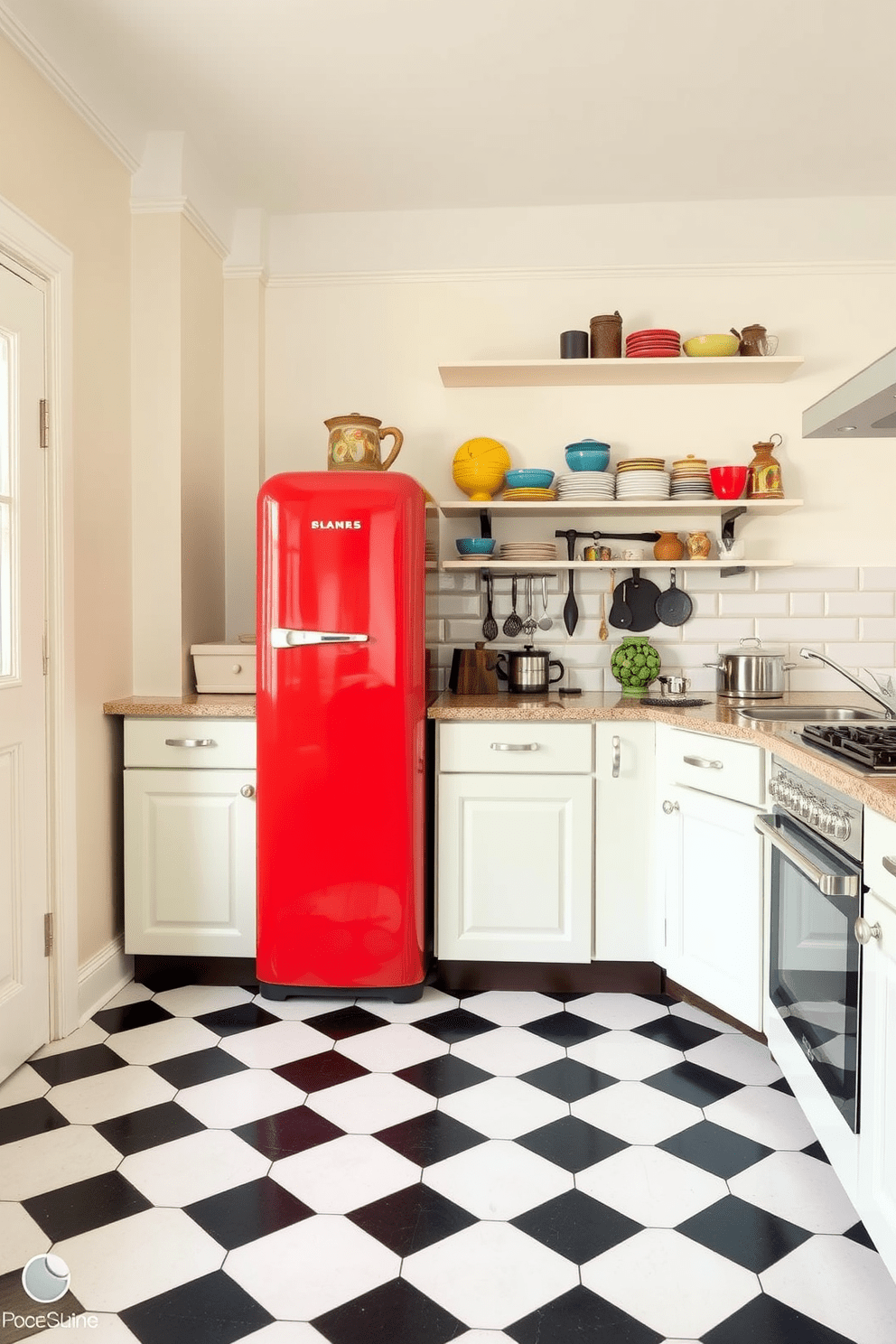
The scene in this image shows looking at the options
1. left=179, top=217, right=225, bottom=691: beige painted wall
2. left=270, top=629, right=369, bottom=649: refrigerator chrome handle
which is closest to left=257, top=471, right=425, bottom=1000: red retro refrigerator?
left=270, top=629, right=369, bottom=649: refrigerator chrome handle

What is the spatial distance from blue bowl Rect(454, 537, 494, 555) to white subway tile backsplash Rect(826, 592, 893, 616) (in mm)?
1217

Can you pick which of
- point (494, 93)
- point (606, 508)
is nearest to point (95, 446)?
point (494, 93)

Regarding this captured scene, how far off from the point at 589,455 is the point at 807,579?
893 millimetres

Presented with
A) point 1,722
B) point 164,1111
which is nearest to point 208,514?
point 1,722

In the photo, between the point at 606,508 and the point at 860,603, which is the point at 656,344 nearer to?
the point at 606,508

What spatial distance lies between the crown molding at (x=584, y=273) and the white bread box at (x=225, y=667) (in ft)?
4.66

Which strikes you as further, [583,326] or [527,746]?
[583,326]

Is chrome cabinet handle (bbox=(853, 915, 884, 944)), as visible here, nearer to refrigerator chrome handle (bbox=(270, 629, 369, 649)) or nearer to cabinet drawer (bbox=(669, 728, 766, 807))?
Result: cabinet drawer (bbox=(669, 728, 766, 807))

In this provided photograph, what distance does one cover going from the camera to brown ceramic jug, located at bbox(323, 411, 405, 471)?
9.79 feet

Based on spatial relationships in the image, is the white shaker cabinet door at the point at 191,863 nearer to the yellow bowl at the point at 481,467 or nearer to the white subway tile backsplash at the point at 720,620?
the white subway tile backsplash at the point at 720,620

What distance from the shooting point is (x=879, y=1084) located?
1536 mm

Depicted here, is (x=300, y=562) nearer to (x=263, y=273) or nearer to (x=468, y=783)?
(x=468, y=783)

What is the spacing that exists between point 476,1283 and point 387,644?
1563 millimetres

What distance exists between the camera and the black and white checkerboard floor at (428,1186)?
5.01 ft
